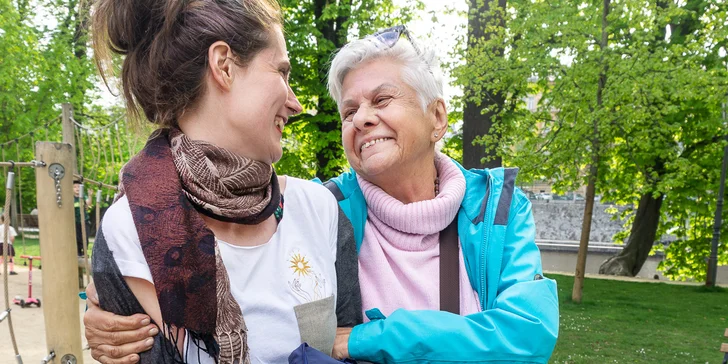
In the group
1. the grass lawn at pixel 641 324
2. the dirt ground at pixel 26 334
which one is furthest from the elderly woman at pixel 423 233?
the grass lawn at pixel 641 324

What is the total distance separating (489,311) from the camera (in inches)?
71.5

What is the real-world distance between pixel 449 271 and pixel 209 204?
0.93 metres

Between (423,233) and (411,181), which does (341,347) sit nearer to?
(423,233)

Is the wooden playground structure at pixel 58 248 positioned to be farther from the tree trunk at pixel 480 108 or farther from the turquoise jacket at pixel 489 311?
the tree trunk at pixel 480 108

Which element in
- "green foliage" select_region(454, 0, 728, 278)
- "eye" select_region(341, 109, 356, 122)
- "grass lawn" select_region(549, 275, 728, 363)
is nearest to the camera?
"eye" select_region(341, 109, 356, 122)

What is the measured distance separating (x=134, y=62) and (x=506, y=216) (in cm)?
124

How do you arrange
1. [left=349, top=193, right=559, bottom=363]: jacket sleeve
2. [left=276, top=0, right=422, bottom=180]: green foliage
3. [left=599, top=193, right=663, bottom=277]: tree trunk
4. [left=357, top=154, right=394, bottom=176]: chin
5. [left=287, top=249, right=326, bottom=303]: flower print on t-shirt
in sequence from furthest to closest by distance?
1. [left=599, top=193, right=663, bottom=277]: tree trunk
2. [left=276, top=0, right=422, bottom=180]: green foliage
3. [left=357, top=154, right=394, bottom=176]: chin
4. [left=349, top=193, right=559, bottom=363]: jacket sleeve
5. [left=287, top=249, right=326, bottom=303]: flower print on t-shirt

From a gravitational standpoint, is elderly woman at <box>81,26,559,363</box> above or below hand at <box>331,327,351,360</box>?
above

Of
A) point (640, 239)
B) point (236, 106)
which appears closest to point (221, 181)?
point (236, 106)

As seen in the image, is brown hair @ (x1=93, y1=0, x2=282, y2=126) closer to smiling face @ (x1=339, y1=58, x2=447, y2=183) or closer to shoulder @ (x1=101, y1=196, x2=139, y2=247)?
shoulder @ (x1=101, y1=196, x2=139, y2=247)

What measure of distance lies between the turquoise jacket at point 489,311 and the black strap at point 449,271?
0.13 ft

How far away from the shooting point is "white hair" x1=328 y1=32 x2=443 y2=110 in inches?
85.6

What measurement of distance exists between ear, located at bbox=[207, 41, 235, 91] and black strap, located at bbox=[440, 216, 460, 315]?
959 mm

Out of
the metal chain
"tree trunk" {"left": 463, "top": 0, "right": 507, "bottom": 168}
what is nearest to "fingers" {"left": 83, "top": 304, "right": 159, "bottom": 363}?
the metal chain
